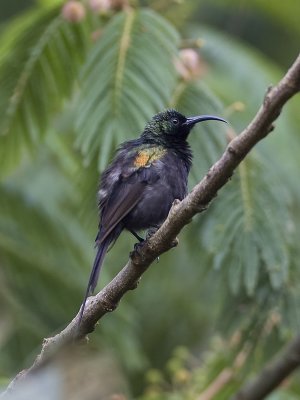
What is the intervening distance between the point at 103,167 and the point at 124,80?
1.48 ft

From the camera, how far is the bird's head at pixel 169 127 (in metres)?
4.89

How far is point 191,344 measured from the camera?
8961 millimetres

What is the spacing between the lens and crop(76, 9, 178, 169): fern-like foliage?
4.85 meters

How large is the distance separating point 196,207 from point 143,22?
2000mm

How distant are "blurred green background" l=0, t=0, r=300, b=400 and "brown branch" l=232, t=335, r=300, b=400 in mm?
182

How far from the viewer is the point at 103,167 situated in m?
4.77

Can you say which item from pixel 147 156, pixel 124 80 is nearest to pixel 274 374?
pixel 147 156

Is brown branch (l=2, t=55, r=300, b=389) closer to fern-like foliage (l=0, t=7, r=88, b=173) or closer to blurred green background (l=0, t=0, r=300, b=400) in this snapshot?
blurred green background (l=0, t=0, r=300, b=400)

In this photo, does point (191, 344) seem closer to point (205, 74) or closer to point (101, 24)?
point (205, 74)

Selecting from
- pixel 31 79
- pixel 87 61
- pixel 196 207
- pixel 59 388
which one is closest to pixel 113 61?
pixel 87 61

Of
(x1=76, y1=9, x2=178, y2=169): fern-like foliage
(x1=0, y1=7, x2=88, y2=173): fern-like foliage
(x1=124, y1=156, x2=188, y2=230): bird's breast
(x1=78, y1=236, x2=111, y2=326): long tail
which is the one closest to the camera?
(x1=78, y1=236, x2=111, y2=326): long tail

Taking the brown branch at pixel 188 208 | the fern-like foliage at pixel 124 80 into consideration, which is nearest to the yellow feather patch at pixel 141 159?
the fern-like foliage at pixel 124 80

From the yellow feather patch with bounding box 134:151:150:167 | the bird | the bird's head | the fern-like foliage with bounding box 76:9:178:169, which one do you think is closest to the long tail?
the bird

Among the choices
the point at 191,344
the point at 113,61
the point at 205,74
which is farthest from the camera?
the point at 191,344
